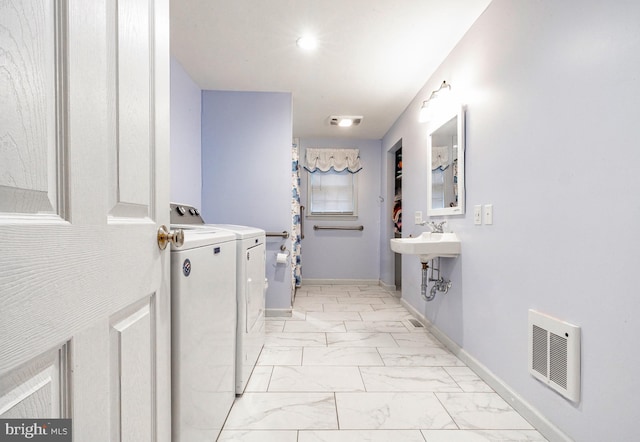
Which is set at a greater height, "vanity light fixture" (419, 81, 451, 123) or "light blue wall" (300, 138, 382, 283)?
"vanity light fixture" (419, 81, 451, 123)

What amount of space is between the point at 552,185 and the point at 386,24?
141 cm

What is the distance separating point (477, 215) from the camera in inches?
73.5

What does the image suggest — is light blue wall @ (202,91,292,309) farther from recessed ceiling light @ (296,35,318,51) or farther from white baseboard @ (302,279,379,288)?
white baseboard @ (302,279,379,288)

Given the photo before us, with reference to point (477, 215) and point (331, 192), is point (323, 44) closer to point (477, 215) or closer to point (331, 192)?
point (477, 215)

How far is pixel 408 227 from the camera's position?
3250mm

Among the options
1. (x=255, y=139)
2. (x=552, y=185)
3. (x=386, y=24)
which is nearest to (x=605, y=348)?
(x=552, y=185)

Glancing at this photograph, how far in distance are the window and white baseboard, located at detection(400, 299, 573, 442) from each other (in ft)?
8.27

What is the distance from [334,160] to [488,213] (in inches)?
118

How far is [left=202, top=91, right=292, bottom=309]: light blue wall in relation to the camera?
2896 mm

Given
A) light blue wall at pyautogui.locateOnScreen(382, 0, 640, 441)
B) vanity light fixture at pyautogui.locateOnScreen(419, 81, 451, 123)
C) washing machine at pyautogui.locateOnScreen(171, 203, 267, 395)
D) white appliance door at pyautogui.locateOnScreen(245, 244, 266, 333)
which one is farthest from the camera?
vanity light fixture at pyautogui.locateOnScreen(419, 81, 451, 123)

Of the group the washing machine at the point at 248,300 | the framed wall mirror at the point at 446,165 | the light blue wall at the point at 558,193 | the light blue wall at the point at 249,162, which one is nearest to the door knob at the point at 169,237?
the washing machine at the point at 248,300

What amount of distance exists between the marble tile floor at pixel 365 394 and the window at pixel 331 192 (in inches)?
88.2

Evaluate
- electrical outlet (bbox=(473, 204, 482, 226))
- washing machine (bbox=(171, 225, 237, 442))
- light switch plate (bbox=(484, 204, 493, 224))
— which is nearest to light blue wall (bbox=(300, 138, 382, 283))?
electrical outlet (bbox=(473, 204, 482, 226))

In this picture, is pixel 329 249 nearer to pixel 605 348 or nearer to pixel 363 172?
pixel 363 172
